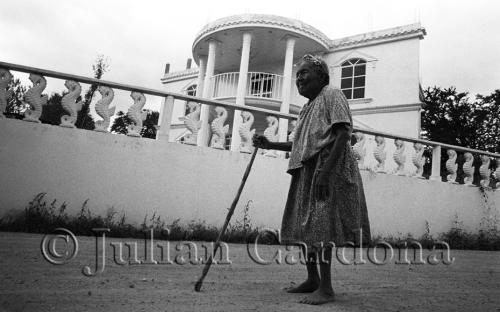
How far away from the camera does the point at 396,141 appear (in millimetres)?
6672

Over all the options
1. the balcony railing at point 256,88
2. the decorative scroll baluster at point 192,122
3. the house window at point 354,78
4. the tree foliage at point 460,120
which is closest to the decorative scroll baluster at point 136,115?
the decorative scroll baluster at point 192,122

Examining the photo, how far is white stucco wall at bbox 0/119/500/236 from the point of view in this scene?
479 centimetres

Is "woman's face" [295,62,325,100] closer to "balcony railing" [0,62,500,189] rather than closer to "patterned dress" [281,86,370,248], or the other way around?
"patterned dress" [281,86,370,248]

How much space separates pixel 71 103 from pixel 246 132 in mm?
2476

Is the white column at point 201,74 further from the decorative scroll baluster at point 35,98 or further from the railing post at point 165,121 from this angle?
the decorative scroll baluster at point 35,98

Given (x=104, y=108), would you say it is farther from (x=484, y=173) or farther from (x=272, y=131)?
(x=484, y=173)

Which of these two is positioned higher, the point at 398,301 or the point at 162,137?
the point at 162,137

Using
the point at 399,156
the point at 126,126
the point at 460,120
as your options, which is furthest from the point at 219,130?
the point at 460,120

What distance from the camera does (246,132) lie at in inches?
225

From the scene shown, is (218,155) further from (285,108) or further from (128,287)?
(285,108)

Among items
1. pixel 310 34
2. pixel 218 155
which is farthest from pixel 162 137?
pixel 310 34

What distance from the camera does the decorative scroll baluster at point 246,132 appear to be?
5707 millimetres

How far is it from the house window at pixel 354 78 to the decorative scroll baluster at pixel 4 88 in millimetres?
12800

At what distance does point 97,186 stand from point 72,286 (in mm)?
2911
